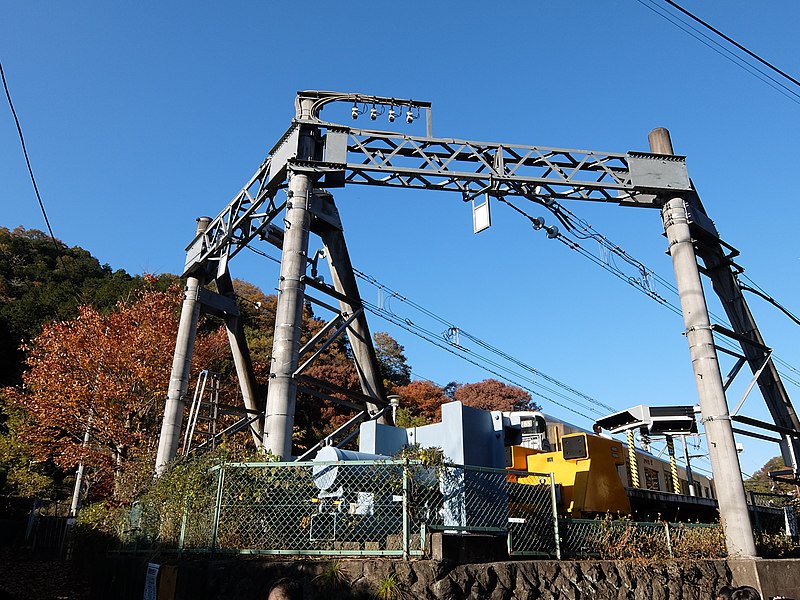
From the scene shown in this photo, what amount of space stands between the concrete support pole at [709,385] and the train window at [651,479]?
688 cm

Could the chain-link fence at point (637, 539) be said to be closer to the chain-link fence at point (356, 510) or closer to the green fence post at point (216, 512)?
the chain-link fence at point (356, 510)

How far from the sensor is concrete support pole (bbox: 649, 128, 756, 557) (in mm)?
9016

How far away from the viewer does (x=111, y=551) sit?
10445mm

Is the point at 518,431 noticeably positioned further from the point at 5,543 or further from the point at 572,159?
the point at 5,543

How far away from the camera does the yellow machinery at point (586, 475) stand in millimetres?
10297

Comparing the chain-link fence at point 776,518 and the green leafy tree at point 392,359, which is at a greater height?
the green leafy tree at point 392,359

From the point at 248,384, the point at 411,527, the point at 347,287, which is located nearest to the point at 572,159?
the point at 347,287

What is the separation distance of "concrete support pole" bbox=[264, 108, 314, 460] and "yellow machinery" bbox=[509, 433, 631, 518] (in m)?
4.60

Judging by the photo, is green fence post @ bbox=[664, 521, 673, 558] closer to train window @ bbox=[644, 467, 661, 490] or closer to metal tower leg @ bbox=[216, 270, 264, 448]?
train window @ bbox=[644, 467, 661, 490]

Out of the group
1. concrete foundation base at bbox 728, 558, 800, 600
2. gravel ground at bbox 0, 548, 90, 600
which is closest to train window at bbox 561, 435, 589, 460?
concrete foundation base at bbox 728, 558, 800, 600

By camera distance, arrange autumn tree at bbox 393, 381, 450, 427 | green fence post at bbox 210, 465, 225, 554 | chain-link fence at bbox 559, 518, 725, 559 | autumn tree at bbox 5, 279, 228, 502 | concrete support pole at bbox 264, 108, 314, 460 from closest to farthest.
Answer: green fence post at bbox 210, 465, 225, 554 → chain-link fence at bbox 559, 518, 725, 559 → concrete support pole at bbox 264, 108, 314, 460 → autumn tree at bbox 5, 279, 228, 502 → autumn tree at bbox 393, 381, 450, 427

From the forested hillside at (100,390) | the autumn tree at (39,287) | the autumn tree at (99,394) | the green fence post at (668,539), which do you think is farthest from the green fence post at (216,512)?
the autumn tree at (39,287)

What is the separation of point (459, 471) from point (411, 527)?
95 centimetres

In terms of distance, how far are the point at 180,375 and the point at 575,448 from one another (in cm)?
885
